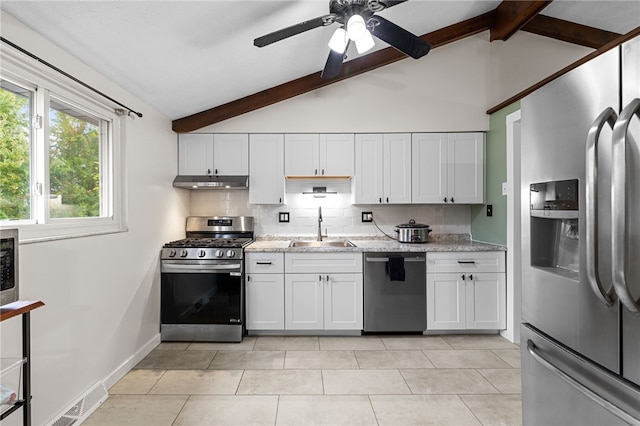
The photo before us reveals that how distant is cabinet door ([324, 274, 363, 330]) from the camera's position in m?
3.21

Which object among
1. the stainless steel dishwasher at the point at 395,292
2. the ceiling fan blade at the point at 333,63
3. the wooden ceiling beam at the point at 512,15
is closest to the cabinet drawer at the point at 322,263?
the stainless steel dishwasher at the point at 395,292

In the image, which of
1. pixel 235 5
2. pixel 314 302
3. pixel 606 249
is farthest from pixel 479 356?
pixel 235 5

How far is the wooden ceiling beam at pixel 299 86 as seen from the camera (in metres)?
3.45

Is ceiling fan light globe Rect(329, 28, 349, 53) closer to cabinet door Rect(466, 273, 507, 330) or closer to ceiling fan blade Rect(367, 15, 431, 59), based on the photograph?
ceiling fan blade Rect(367, 15, 431, 59)

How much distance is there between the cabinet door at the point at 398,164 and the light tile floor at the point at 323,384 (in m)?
1.56

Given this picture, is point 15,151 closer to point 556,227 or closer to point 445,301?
point 556,227

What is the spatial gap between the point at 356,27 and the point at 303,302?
2369 mm

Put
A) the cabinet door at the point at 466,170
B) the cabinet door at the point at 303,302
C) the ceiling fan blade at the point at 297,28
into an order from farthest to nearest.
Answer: the cabinet door at the point at 466,170 → the cabinet door at the point at 303,302 → the ceiling fan blade at the point at 297,28

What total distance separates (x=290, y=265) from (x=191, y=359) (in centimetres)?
116

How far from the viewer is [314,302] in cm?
320

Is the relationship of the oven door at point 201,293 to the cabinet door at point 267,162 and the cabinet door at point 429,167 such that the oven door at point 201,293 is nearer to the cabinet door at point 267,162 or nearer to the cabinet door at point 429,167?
the cabinet door at point 267,162

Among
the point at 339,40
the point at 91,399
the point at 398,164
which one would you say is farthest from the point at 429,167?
the point at 91,399

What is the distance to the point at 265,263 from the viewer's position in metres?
3.20

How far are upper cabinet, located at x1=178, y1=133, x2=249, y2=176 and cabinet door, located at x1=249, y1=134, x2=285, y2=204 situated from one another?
0.08 m
